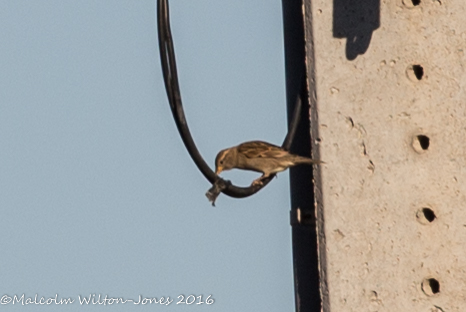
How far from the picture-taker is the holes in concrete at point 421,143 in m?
6.89

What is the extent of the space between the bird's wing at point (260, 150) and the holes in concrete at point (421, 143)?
58 centimetres

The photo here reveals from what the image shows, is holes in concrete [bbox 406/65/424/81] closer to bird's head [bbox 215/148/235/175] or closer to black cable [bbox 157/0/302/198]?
black cable [bbox 157/0/302/198]

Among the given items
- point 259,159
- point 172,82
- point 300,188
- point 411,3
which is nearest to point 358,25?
point 411,3

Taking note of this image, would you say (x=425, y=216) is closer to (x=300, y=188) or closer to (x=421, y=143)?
(x=421, y=143)

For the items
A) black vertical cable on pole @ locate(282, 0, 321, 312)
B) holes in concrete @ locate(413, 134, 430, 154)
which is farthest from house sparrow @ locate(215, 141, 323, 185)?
holes in concrete @ locate(413, 134, 430, 154)

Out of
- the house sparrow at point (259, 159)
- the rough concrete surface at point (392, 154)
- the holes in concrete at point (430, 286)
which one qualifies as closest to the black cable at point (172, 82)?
the house sparrow at point (259, 159)

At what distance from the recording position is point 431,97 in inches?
272

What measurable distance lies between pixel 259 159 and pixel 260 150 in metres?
0.08

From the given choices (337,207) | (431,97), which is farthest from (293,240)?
(431,97)

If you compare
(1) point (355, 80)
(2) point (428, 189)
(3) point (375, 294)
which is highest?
(1) point (355, 80)

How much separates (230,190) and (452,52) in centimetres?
117

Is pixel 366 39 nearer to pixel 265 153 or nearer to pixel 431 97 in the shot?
pixel 431 97

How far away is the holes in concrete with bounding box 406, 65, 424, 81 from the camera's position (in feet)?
22.8

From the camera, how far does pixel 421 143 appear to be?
6.91 meters
